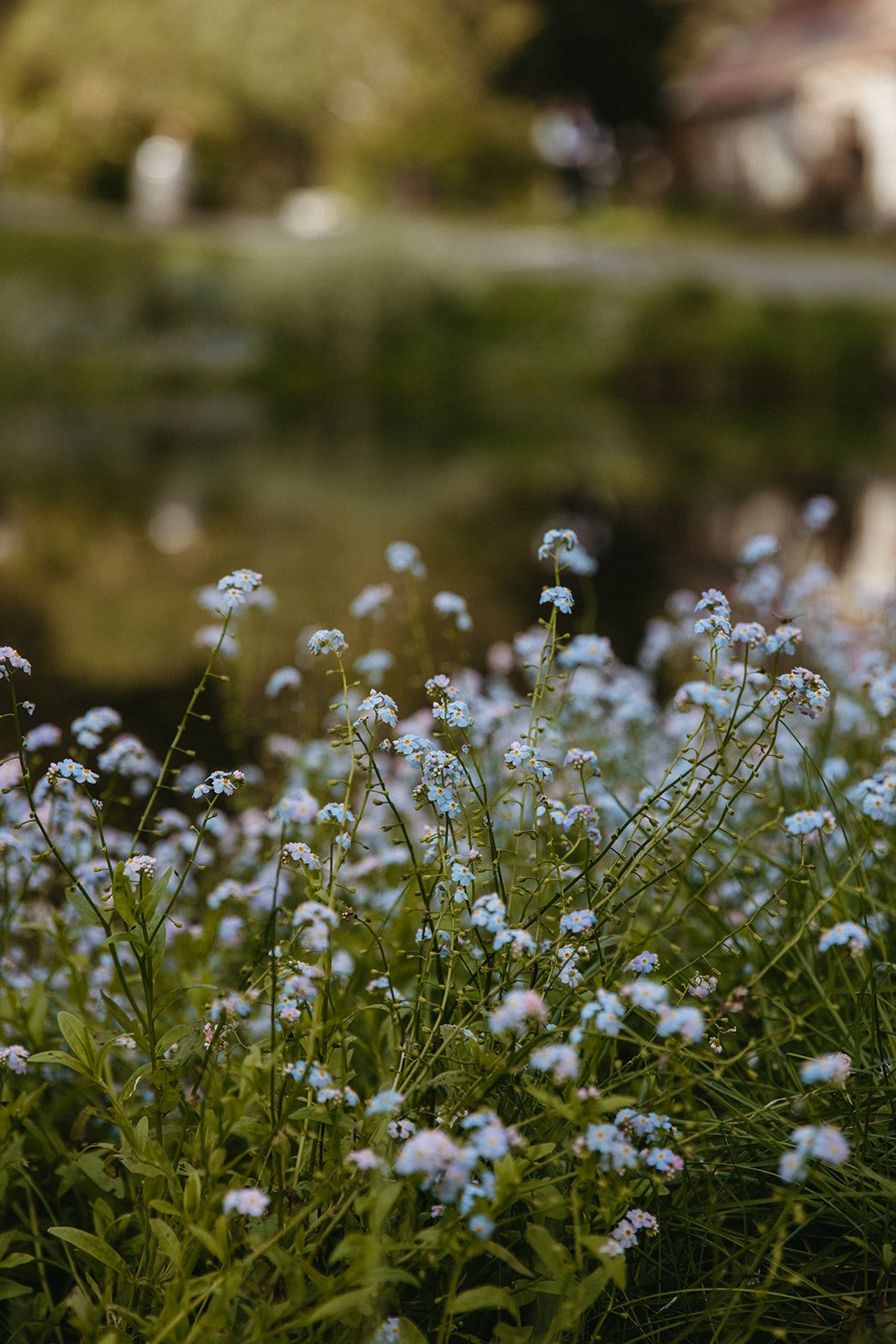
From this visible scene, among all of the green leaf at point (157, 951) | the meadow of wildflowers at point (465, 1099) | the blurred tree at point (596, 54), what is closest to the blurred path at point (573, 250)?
the blurred tree at point (596, 54)

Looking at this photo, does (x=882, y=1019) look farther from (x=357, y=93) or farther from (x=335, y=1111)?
(x=357, y=93)

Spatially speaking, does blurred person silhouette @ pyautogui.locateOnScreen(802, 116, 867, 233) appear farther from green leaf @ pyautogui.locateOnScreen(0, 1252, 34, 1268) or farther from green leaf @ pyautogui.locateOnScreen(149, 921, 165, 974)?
green leaf @ pyautogui.locateOnScreen(0, 1252, 34, 1268)

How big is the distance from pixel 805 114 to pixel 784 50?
2225mm

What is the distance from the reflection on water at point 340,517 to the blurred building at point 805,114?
13.6m

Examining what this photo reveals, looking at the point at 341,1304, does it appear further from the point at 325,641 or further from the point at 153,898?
the point at 325,641

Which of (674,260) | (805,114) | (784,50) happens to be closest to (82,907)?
(674,260)

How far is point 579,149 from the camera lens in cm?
2500

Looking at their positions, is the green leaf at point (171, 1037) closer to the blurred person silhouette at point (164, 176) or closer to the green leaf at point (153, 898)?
the green leaf at point (153, 898)

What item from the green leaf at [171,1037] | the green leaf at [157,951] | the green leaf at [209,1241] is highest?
the green leaf at [157,951]

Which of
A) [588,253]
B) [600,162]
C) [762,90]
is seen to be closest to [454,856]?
[588,253]

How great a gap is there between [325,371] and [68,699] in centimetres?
1375

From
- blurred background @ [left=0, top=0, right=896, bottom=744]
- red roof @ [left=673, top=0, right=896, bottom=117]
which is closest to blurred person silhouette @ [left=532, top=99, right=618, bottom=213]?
blurred background @ [left=0, top=0, right=896, bottom=744]

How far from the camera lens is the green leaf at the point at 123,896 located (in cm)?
165

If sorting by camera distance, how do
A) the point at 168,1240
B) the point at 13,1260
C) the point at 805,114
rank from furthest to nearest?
the point at 805,114
the point at 13,1260
the point at 168,1240
